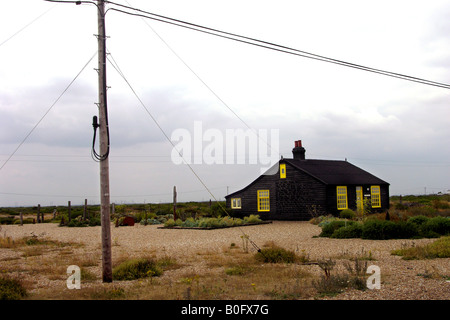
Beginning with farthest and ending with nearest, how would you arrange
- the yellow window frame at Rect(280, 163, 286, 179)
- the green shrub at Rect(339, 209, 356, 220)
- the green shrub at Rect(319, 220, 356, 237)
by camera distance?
1. the yellow window frame at Rect(280, 163, 286, 179)
2. the green shrub at Rect(339, 209, 356, 220)
3. the green shrub at Rect(319, 220, 356, 237)

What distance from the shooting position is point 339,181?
3020 centimetres

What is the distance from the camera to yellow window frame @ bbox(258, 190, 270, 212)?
31.9 m

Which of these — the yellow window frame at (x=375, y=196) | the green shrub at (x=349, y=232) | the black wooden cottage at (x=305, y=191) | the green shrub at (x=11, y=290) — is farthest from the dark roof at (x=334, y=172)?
the green shrub at (x=11, y=290)

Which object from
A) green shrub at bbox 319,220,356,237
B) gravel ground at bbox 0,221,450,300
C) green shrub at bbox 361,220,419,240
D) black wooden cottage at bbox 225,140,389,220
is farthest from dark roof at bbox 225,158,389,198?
green shrub at bbox 361,220,419,240

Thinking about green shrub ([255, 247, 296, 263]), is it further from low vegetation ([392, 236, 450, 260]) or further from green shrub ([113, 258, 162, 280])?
low vegetation ([392, 236, 450, 260])

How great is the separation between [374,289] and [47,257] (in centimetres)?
1160

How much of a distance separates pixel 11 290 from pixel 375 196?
98.2 ft

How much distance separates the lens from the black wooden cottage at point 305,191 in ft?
95.7

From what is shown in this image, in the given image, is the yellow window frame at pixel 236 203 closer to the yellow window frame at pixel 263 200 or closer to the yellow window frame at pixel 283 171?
the yellow window frame at pixel 263 200

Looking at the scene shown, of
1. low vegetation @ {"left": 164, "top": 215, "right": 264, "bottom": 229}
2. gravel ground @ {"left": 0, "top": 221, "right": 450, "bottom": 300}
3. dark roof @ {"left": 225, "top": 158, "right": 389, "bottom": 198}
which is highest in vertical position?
dark roof @ {"left": 225, "top": 158, "right": 389, "bottom": 198}

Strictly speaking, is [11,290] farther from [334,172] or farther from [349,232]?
[334,172]

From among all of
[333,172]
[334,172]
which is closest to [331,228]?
[333,172]
